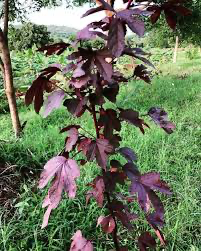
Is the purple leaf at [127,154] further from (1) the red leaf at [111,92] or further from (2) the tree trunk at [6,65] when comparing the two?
(2) the tree trunk at [6,65]

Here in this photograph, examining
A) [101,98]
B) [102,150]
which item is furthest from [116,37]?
[102,150]

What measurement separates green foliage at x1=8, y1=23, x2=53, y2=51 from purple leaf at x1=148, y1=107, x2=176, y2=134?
1914cm

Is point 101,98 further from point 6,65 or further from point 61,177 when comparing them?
point 6,65

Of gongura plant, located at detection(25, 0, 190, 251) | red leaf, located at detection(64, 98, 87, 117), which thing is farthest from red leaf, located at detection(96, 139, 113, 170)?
red leaf, located at detection(64, 98, 87, 117)

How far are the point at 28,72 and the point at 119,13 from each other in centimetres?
779

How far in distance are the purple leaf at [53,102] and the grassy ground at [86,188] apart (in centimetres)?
108

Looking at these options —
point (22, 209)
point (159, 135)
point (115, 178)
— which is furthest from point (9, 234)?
point (159, 135)

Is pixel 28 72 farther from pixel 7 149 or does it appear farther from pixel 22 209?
pixel 22 209

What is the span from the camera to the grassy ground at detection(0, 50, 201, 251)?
6.45ft

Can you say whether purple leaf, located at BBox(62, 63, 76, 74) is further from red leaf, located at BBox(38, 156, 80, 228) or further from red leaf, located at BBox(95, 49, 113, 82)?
red leaf, located at BBox(38, 156, 80, 228)

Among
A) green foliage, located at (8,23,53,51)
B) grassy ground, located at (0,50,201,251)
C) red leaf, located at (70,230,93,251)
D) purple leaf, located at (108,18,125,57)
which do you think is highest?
green foliage, located at (8,23,53,51)

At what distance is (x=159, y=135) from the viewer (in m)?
3.52

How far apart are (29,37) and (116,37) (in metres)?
20.1

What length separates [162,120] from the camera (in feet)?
3.91
